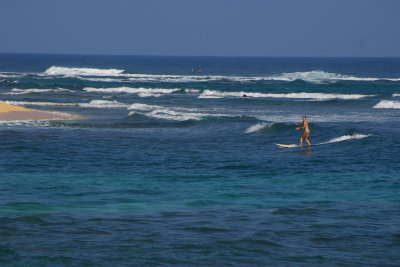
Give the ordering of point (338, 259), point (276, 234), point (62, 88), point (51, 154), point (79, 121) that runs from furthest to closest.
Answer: point (62, 88), point (79, 121), point (51, 154), point (276, 234), point (338, 259)

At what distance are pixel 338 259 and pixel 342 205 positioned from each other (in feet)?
13.7

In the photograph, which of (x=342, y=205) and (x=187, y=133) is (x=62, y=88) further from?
(x=342, y=205)

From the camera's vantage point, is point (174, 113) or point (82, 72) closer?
point (174, 113)

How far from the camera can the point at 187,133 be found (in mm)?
31297

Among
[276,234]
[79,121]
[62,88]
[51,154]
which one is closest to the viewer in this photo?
[276,234]

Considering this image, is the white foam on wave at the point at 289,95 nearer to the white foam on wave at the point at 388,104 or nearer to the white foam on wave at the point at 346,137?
the white foam on wave at the point at 388,104

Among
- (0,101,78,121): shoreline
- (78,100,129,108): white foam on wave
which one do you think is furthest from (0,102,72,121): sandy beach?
(78,100,129,108): white foam on wave

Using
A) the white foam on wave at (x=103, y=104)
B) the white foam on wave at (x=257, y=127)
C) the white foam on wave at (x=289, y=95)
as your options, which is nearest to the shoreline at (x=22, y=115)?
the white foam on wave at (x=103, y=104)

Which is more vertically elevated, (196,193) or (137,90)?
(196,193)

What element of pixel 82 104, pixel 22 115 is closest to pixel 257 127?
pixel 22 115

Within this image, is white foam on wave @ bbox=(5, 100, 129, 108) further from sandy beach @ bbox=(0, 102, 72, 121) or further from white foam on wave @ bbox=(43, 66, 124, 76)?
white foam on wave @ bbox=(43, 66, 124, 76)

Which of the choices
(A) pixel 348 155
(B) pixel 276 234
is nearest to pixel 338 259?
(B) pixel 276 234

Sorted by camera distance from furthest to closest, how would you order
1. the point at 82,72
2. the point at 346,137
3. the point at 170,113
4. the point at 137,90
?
the point at 82,72, the point at 137,90, the point at 170,113, the point at 346,137

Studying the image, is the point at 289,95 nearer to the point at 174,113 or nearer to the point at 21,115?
the point at 174,113
